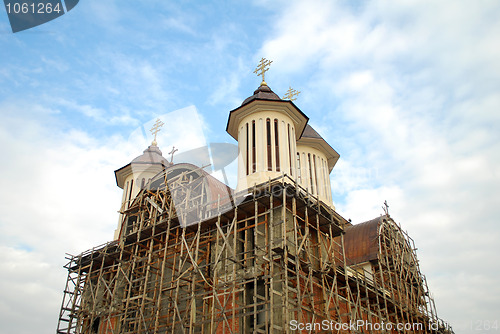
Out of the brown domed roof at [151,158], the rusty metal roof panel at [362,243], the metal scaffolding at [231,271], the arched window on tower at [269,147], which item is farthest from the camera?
the brown domed roof at [151,158]

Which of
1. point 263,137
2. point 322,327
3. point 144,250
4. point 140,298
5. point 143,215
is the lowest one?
point 322,327

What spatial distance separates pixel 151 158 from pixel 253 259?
14969mm

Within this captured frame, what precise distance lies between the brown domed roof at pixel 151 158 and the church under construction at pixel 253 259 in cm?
555

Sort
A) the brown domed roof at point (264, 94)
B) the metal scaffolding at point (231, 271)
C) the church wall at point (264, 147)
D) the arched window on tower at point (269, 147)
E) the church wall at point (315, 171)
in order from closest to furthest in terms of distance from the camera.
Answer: the metal scaffolding at point (231, 271) → the church wall at point (264, 147) → the arched window on tower at point (269, 147) → the brown domed roof at point (264, 94) → the church wall at point (315, 171)

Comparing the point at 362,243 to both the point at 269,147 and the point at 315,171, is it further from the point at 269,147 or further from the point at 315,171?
the point at 269,147

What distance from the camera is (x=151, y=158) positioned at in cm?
3042

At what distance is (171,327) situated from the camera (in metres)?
18.2

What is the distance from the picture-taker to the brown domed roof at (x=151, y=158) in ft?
98.4

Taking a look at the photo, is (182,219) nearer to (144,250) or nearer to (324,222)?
(144,250)

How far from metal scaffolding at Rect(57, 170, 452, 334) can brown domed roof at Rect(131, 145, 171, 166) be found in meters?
6.46

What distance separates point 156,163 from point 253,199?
13.8 m

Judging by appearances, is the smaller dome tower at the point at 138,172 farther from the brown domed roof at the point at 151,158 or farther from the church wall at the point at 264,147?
the church wall at the point at 264,147

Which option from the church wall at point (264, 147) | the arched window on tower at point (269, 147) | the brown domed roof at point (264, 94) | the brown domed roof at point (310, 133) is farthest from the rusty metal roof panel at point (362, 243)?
the brown domed roof at point (264, 94)

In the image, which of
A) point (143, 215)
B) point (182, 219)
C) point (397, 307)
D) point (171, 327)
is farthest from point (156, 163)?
point (397, 307)
